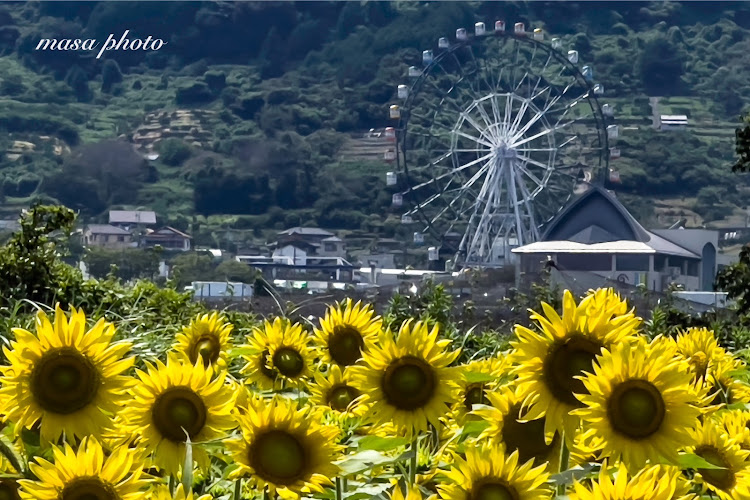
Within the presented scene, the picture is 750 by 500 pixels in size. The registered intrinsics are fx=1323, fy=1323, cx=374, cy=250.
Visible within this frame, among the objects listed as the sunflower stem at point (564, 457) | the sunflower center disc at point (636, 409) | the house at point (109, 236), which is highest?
the house at point (109, 236)

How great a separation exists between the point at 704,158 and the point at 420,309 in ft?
223

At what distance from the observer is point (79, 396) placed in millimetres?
1487

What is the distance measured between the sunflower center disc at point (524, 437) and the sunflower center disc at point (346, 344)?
1.96 feet

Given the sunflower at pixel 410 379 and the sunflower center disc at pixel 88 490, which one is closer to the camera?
the sunflower center disc at pixel 88 490

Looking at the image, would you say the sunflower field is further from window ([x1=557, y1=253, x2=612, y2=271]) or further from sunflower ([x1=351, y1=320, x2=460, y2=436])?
window ([x1=557, y1=253, x2=612, y2=271])

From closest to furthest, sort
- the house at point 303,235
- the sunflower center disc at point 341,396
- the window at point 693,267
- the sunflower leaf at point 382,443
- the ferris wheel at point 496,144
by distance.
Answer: the sunflower leaf at point 382,443, the sunflower center disc at point 341,396, the ferris wheel at point 496,144, the window at point 693,267, the house at point 303,235

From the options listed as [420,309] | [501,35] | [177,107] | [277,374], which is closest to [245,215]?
[177,107]

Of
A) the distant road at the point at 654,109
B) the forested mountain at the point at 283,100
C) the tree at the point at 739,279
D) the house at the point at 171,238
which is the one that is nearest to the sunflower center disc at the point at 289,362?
the tree at the point at 739,279

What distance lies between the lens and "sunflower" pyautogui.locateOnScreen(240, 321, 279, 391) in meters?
2.30

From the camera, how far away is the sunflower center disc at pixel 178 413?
1525 mm

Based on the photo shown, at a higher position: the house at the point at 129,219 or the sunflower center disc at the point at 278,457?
the house at the point at 129,219

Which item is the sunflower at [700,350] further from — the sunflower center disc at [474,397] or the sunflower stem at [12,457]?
the sunflower stem at [12,457]

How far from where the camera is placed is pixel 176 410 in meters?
1.53

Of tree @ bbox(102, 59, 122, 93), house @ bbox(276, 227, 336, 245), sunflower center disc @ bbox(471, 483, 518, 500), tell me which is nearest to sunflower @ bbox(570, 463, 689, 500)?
sunflower center disc @ bbox(471, 483, 518, 500)
